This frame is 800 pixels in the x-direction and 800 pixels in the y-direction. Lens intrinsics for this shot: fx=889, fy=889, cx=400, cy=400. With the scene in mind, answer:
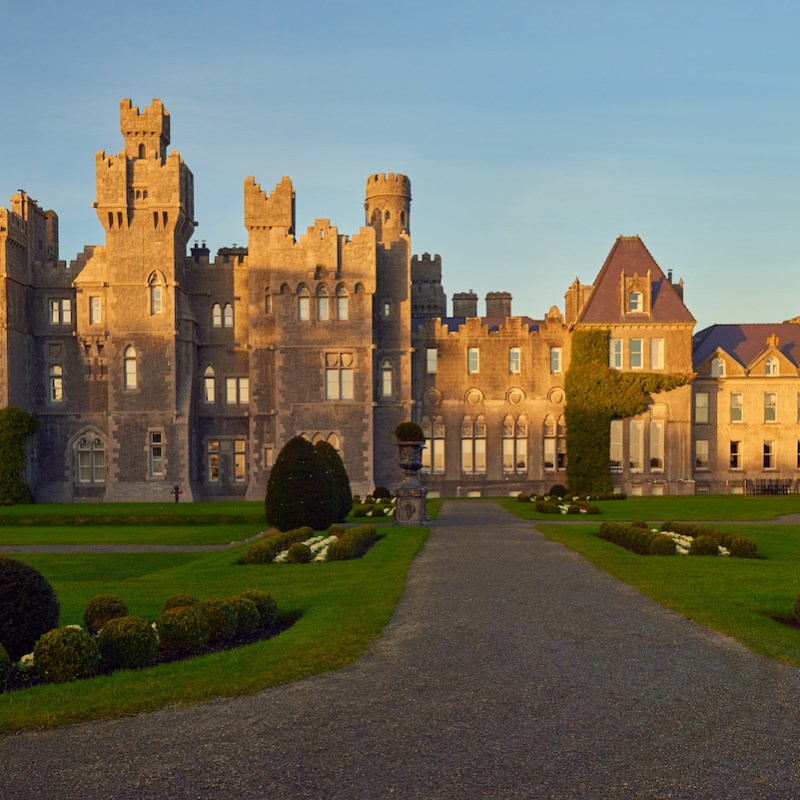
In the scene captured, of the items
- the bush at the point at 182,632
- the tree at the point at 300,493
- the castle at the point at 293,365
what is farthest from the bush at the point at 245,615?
the castle at the point at 293,365

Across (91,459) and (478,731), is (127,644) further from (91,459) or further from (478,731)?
(91,459)

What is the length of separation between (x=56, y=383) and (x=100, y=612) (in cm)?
4478

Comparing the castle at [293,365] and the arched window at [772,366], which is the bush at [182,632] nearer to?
the castle at [293,365]

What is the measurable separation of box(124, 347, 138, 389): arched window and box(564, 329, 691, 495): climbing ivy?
26.2m

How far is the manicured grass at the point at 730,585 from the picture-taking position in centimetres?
1298

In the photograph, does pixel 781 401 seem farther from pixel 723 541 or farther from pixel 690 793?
pixel 690 793

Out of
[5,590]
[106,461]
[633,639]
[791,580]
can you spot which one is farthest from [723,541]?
[106,461]

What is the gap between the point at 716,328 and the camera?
60.9 m

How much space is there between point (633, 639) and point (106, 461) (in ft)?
150

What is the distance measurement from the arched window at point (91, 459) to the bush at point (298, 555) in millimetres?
35044

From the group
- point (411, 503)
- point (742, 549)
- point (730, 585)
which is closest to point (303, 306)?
point (411, 503)

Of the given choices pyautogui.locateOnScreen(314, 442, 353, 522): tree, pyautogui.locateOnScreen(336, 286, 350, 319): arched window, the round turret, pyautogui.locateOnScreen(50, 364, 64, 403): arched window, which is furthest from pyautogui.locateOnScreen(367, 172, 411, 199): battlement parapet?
pyautogui.locateOnScreen(314, 442, 353, 522): tree

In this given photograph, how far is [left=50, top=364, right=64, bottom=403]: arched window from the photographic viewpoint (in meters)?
54.6

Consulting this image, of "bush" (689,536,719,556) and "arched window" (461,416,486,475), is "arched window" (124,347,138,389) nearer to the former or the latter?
"arched window" (461,416,486,475)
